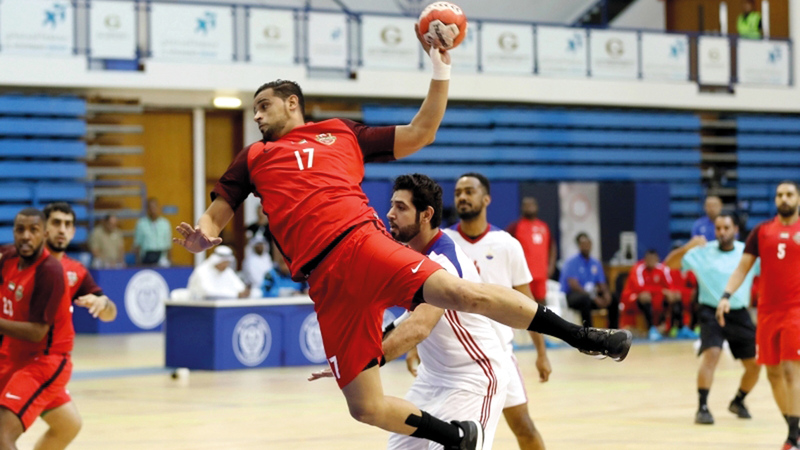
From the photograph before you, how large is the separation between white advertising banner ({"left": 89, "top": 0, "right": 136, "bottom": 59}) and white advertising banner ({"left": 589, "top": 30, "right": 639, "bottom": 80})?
9510 mm

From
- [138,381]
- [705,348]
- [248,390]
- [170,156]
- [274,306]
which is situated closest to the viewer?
[705,348]

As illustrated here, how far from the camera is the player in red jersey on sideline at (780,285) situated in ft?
27.7

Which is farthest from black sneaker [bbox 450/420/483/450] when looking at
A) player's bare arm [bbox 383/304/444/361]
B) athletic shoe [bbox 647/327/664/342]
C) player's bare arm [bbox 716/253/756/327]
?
athletic shoe [bbox 647/327/664/342]

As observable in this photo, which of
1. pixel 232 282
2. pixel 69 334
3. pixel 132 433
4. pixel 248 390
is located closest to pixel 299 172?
pixel 69 334

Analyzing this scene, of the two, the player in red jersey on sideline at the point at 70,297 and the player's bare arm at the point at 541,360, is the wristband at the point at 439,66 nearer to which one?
the player's bare arm at the point at 541,360

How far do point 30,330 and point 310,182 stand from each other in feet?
7.47

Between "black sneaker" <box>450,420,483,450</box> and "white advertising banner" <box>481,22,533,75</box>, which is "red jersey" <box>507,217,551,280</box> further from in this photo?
"black sneaker" <box>450,420,483,450</box>

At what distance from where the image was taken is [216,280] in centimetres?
1504

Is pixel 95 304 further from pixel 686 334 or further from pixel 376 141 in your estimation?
pixel 686 334

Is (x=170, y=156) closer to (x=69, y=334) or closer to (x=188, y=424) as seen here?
(x=188, y=424)

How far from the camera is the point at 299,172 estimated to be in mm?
5078

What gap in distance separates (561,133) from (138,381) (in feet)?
43.8

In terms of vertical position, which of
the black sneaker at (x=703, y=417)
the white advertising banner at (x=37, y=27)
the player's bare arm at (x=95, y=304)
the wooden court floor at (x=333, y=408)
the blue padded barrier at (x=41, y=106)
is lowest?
the wooden court floor at (x=333, y=408)

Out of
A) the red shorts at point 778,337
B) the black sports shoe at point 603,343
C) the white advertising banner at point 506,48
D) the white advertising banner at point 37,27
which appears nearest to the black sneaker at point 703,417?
the red shorts at point 778,337
